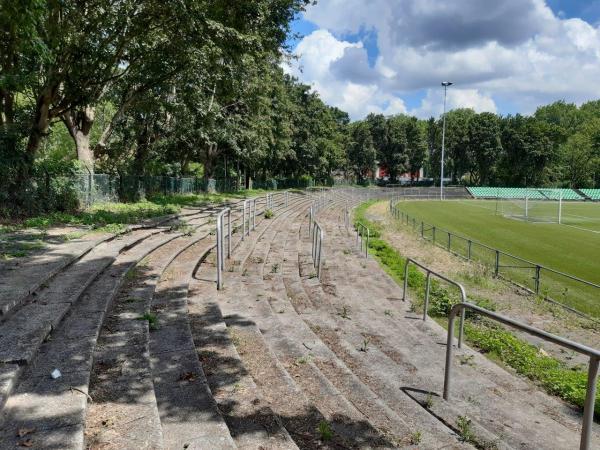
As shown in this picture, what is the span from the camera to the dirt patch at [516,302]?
31.6 ft

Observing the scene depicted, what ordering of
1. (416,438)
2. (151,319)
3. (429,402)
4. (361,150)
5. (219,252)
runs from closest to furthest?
(416,438) → (429,402) → (151,319) → (219,252) → (361,150)

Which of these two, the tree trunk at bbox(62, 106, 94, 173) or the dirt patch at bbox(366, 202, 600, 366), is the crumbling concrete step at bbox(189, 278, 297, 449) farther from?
the tree trunk at bbox(62, 106, 94, 173)

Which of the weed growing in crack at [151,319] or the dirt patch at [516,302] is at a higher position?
the weed growing in crack at [151,319]

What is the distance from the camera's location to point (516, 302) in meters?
12.2

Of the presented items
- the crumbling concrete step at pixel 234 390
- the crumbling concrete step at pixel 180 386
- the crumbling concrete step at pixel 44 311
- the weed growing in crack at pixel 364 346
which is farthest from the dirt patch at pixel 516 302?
the crumbling concrete step at pixel 44 311

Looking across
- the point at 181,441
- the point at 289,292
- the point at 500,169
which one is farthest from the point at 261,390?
the point at 500,169

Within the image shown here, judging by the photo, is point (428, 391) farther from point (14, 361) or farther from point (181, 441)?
point (14, 361)

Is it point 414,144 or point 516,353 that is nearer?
point 516,353

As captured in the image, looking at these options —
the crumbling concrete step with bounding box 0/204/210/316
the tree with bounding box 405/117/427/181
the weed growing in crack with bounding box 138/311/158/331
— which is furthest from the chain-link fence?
the tree with bounding box 405/117/427/181

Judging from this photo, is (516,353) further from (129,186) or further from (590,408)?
(129,186)

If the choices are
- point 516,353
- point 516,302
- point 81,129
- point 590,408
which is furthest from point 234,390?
point 81,129

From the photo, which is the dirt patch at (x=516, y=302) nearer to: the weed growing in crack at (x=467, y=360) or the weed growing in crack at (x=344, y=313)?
the weed growing in crack at (x=467, y=360)

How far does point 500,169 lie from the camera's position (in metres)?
92.0

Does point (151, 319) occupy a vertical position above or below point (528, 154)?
below
